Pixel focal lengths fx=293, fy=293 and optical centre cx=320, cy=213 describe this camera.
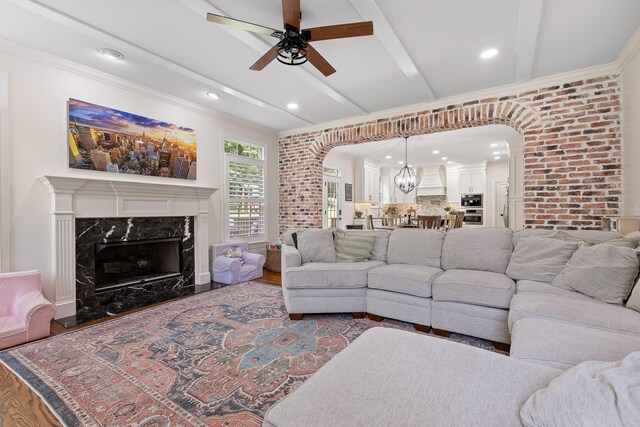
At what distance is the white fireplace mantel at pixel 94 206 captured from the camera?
3055 millimetres

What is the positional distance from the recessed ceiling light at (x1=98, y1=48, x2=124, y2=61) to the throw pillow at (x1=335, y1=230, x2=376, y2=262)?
3.07 meters

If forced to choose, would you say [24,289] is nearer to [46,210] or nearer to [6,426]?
[46,210]

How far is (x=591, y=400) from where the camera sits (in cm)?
76

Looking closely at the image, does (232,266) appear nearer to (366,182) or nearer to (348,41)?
(348,41)

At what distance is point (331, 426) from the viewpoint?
2.72 feet

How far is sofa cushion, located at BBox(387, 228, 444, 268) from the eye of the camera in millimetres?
3240

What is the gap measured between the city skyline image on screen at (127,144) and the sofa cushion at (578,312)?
430 cm

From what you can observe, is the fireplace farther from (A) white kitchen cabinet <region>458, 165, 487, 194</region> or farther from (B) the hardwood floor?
(A) white kitchen cabinet <region>458, 165, 487, 194</region>

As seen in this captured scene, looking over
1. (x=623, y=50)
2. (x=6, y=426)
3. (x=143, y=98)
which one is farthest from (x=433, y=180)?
(x=6, y=426)

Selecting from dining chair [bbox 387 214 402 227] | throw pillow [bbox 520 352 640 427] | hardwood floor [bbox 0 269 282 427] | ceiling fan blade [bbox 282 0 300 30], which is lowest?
hardwood floor [bbox 0 269 282 427]

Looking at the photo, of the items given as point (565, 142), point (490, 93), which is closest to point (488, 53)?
point (490, 93)

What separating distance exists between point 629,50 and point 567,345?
10.7ft

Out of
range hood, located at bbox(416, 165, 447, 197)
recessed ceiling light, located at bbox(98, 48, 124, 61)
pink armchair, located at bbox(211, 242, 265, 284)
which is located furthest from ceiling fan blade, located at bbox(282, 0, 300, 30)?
range hood, located at bbox(416, 165, 447, 197)

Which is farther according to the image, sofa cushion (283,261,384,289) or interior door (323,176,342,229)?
interior door (323,176,342,229)
